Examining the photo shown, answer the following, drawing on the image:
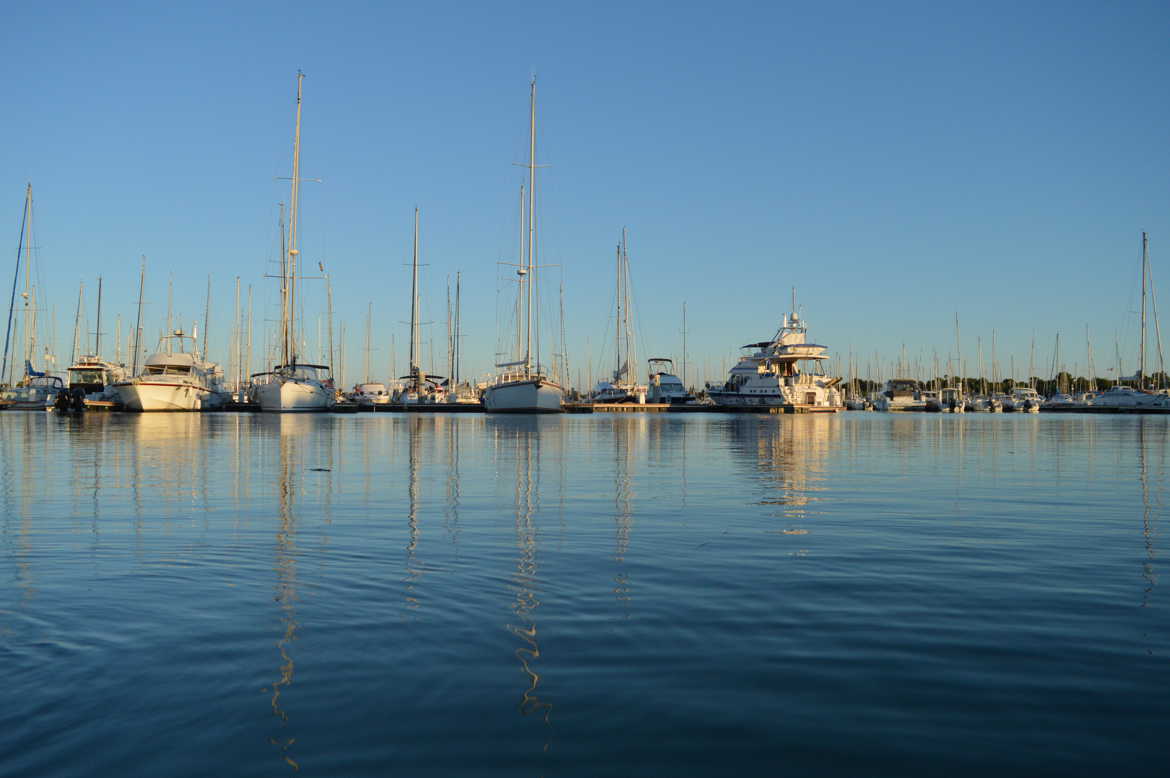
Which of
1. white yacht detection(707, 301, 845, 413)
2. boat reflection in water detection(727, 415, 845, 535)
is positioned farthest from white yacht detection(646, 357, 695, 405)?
boat reflection in water detection(727, 415, 845, 535)

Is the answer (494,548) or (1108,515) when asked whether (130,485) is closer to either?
(494,548)

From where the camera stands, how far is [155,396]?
89.1m

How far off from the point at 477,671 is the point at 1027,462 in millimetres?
27116

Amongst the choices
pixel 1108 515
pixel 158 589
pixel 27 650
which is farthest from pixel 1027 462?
pixel 27 650

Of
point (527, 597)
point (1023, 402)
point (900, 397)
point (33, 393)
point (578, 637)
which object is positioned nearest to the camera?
point (578, 637)

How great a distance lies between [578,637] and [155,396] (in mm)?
90827

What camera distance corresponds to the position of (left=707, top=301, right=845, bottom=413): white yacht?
135 metres

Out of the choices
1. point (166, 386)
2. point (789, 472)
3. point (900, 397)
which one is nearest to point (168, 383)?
point (166, 386)

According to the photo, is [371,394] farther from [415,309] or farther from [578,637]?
[578,637]

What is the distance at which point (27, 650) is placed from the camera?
22.2 feet

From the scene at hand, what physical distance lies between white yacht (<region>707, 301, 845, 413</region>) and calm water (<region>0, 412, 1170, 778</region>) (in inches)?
4687

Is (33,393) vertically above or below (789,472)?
above

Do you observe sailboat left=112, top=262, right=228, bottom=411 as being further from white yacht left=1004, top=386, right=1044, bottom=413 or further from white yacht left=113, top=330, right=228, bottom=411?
white yacht left=1004, top=386, right=1044, bottom=413

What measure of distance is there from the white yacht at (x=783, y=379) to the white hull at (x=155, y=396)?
241 ft
